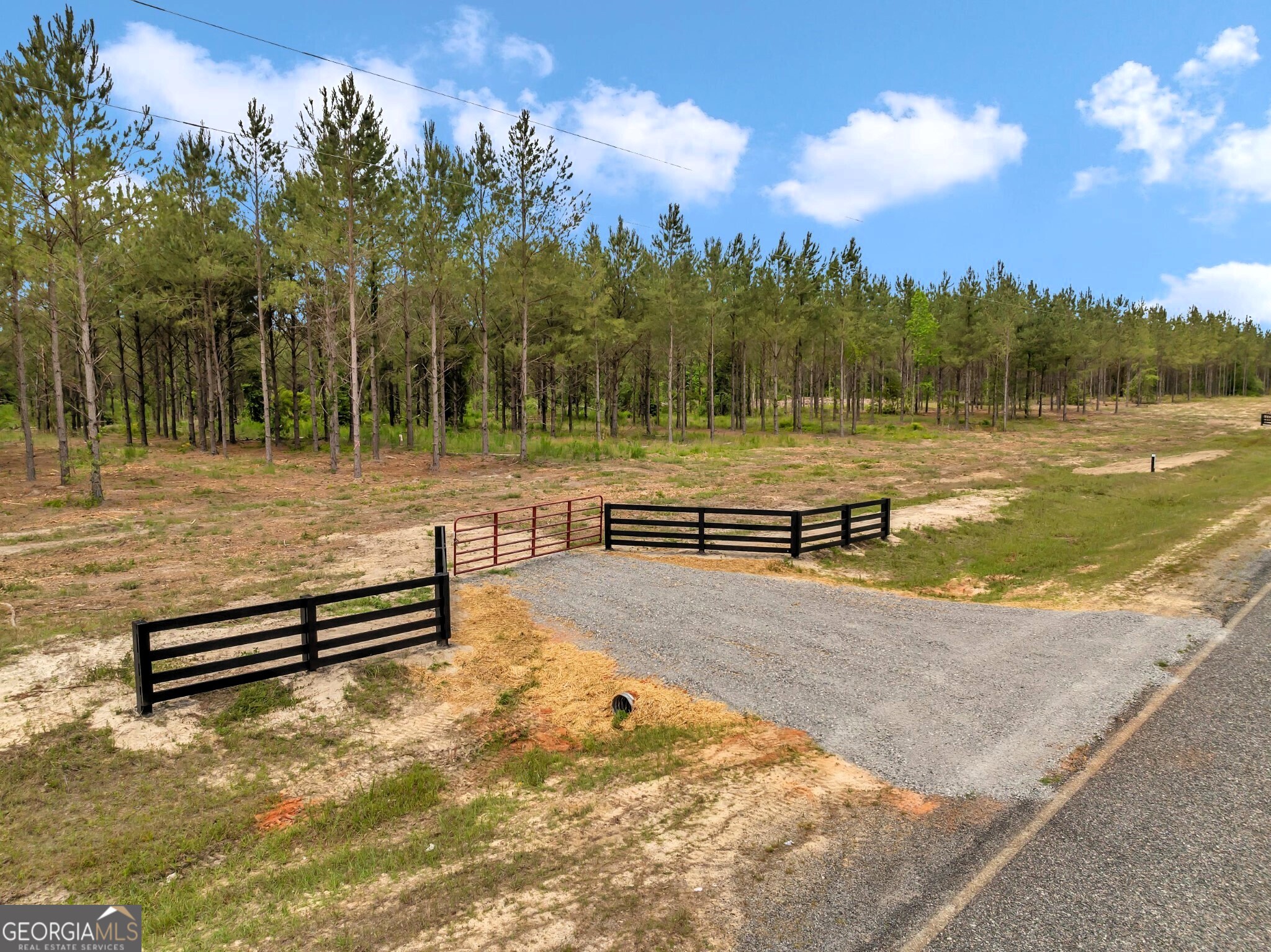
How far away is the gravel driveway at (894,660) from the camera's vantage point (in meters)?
8.31

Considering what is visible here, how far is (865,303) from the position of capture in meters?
76.6

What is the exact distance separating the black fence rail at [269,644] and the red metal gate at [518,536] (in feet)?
10.9

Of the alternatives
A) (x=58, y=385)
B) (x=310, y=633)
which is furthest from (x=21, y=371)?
(x=310, y=633)

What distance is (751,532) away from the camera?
22188 millimetres

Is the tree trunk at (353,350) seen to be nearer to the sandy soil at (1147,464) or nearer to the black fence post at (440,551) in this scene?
the black fence post at (440,551)

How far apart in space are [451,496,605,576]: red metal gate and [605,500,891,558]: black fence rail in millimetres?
1048

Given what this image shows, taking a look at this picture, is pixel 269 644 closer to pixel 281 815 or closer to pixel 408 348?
pixel 281 815

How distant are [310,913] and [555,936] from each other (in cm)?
213

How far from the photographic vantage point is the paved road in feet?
17.1

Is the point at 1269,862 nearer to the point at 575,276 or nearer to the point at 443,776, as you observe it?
the point at 443,776

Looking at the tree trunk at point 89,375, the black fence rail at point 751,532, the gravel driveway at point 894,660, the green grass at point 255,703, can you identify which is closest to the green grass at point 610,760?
the gravel driveway at point 894,660

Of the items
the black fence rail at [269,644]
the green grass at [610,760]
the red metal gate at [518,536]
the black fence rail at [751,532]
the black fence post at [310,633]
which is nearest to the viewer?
the green grass at [610,760]

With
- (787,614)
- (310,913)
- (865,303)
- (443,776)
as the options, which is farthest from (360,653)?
(865,303)

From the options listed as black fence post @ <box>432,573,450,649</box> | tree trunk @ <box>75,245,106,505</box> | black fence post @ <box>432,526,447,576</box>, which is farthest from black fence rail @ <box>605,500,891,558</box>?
tree trunk @ <box>75,245,106,505</box>
